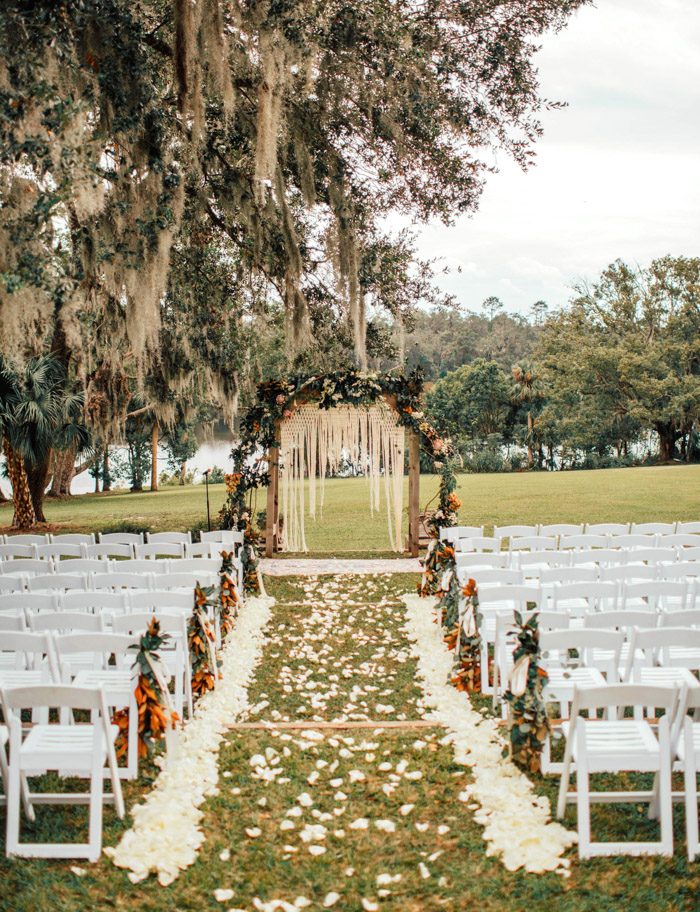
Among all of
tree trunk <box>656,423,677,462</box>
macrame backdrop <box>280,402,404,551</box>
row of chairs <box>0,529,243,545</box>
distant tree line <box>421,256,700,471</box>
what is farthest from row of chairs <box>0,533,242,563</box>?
tree trunk <box>656,423,677,462</box>

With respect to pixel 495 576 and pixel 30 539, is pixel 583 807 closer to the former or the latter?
pixel 495 576

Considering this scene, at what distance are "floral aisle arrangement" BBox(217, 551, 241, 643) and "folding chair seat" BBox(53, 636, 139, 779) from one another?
5.80 ft

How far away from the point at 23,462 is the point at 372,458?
738cm

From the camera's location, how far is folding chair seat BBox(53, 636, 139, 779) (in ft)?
13.5

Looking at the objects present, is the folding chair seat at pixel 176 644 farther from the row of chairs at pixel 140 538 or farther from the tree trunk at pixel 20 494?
the tree trunk at pixel 20 494

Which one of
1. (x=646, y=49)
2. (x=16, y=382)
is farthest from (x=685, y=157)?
(x=16, y=382)

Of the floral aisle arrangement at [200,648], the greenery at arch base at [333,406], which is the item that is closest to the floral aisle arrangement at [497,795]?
the floral aisle arrangement at [200,648]

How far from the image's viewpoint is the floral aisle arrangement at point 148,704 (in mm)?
4266

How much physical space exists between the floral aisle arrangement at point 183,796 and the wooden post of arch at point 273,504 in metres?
5.45

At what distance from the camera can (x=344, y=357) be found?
1254cm

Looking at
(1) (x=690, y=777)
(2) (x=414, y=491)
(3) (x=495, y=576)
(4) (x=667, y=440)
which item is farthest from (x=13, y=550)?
(4) (x=667, y=440)

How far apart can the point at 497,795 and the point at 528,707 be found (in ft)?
1.56

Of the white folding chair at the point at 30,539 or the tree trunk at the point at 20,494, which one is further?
the tree trunk at the point at 20,494

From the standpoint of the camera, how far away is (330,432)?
11.8 meters
